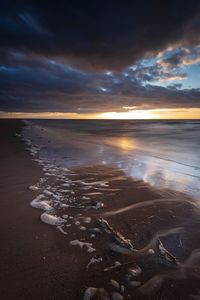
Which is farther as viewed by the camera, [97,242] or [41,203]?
[41,203]

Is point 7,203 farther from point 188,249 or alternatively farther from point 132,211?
point 188,249

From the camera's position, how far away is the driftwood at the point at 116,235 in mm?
3053

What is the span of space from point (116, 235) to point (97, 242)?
1.18ft

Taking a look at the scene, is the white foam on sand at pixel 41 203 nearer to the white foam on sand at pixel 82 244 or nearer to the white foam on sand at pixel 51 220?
the white foam on sand at pixel 51 220

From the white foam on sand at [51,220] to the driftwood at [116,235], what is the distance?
74cm

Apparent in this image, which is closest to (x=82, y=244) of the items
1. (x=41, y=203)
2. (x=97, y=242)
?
(x=97, y=242)

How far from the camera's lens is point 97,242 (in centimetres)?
312

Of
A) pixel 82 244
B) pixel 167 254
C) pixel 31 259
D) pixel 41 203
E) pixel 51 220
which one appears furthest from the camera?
pixel 41 203

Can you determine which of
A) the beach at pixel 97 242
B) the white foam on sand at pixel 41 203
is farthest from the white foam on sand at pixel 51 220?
the white foam on sand at pixel 41 203

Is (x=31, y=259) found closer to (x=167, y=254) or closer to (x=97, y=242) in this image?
(x=97, y=242)

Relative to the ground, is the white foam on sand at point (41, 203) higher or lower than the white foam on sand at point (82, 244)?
higher

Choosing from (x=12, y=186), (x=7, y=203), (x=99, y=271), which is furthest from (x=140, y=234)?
(x=12, y=186)

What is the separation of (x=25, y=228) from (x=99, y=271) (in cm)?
155

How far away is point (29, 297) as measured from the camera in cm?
214
